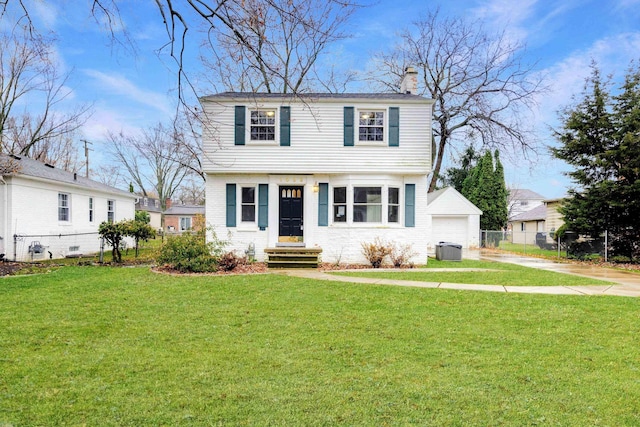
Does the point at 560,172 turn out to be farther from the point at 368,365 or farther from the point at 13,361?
the point at 13,361

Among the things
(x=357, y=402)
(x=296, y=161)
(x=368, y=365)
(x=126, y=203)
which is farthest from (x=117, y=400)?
(x=126, y=203)

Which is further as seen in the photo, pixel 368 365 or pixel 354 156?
pixel 354 156

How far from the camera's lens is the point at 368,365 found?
3.88 m

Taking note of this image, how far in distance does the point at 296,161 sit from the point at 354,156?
206 centimetres

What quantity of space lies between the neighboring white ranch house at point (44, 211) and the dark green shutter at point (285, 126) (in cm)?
912

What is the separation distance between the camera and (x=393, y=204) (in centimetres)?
1284

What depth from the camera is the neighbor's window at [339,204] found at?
510 inches

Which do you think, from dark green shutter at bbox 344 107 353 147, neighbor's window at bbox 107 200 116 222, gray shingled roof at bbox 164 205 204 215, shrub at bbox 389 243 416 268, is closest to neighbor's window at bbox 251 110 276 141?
dark green shutter at bbox 344 107 353 147

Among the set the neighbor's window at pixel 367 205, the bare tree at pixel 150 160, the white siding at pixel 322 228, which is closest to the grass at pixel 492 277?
the white siding at pixel 322 228

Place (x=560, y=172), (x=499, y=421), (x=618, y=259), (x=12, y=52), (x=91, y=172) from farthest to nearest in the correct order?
1. (x=91, y=172)
2. (x=12, y=52)
3. (x=560, y=172)
4. (x=618, y=259)
5. (x=499, y=421)

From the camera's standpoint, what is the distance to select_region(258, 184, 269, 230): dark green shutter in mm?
12852

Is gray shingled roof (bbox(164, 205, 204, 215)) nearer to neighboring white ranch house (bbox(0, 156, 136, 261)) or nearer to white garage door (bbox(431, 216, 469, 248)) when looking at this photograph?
neighboring white ranch house (bbox(0, 156, 136, 261))

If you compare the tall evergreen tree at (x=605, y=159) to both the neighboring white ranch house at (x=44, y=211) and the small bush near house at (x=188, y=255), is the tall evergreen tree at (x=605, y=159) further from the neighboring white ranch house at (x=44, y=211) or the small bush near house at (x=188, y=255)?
the neighboring white ranch house at (x=44, y=211)

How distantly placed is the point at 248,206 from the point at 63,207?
9188mm
